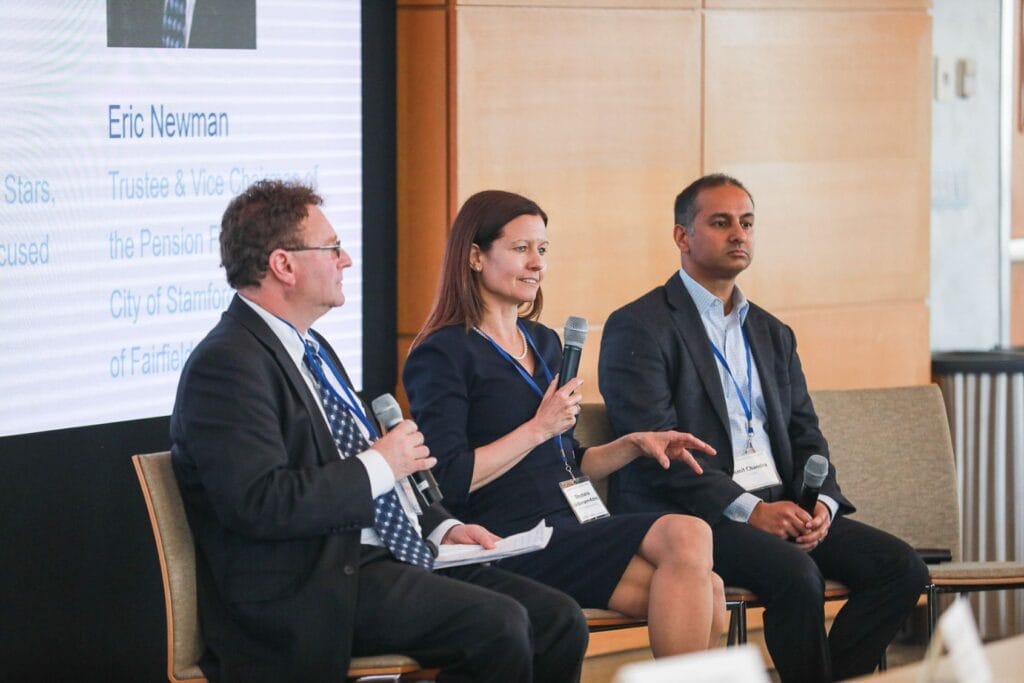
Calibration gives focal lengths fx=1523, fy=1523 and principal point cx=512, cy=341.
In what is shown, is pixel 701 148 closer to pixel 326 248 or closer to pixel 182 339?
pixel 182 339

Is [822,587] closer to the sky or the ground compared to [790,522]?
closer to the ground

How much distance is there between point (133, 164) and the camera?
13.3ft

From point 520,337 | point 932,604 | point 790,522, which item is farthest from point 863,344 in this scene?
point 520,337

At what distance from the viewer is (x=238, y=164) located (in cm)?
435

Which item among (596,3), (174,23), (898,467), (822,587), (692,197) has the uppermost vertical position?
(596,3)

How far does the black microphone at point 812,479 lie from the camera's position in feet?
12.4

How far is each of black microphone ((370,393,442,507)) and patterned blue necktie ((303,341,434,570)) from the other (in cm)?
7

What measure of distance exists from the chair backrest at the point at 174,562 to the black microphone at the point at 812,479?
157 cm

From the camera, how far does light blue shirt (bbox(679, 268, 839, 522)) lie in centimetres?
406

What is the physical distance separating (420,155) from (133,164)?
0.99m

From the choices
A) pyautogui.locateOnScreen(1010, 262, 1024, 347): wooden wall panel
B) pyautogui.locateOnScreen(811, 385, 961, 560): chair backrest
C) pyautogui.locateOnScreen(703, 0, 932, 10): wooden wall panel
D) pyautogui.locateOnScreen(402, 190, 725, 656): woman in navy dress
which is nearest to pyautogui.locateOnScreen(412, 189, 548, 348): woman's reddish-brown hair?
pyautogui.locateOnScreen(402, 190, 725, 656): woman in navy dress

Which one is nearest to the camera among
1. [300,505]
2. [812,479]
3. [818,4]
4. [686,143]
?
[300,505]

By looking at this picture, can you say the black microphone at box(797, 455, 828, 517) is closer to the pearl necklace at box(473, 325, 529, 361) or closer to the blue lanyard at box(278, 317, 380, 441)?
the pearl necklace at box(473, 325, 529, 361)

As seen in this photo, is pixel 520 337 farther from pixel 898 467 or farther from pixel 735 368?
pixel 898 467
